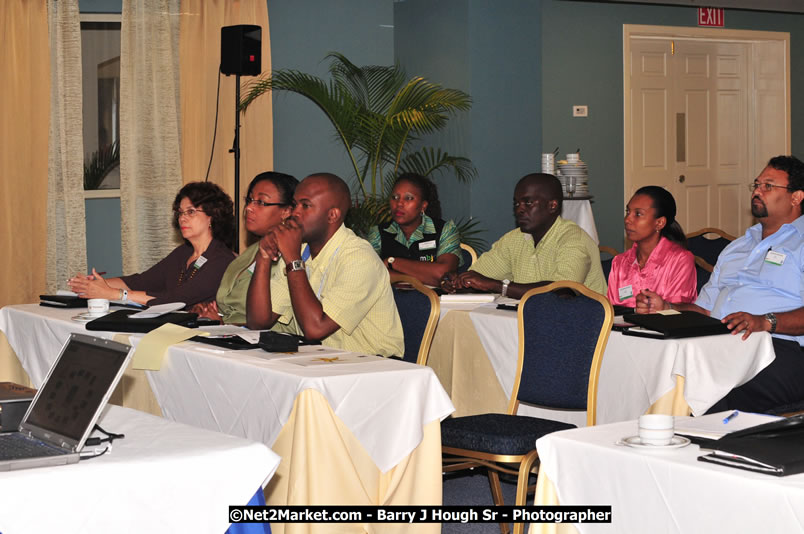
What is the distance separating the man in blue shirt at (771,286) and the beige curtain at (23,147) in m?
5.00

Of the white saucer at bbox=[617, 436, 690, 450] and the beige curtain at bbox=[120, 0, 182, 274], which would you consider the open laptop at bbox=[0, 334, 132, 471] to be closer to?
the white saucer at bbox=[617, 436, 690, 450]

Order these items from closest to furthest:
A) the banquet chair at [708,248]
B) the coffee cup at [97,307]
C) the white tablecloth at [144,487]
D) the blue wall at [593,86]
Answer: the white tablecloth at [144,487]
the coffee cup at [97,307]
the banquet chair at [708,248]
the blue wall at [593,86]

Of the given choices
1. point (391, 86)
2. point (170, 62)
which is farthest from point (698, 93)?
point (170, 62)

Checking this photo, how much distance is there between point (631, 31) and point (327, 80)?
301 centimetres

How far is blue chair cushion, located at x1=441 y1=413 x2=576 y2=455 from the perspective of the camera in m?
3.43

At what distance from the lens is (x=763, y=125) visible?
10.5 meters

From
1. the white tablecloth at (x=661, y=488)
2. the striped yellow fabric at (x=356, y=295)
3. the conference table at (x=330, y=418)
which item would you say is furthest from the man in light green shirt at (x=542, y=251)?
the white tablecloth at (x=661, y=488)

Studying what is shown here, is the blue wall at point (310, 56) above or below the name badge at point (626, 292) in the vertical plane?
above

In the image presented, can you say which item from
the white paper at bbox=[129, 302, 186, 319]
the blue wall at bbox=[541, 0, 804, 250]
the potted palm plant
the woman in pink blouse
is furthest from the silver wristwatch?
the blue wall at bbox=[541, 0, 804, 250]

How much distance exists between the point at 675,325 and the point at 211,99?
5242 millimetres

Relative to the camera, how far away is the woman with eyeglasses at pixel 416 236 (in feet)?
19.3

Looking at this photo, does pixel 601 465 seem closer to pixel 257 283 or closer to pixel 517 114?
pixel 257 283

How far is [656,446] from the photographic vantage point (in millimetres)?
2059

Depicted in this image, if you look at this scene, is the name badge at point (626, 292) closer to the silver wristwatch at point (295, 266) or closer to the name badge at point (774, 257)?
the name badge at point (774, 257)
